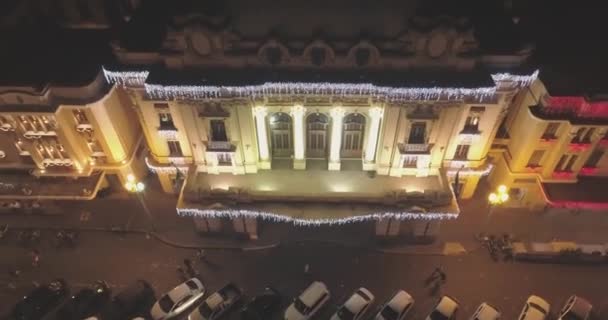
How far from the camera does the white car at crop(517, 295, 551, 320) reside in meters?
41.1

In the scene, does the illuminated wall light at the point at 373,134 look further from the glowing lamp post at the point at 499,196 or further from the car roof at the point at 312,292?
the car roof at the point at 312,292

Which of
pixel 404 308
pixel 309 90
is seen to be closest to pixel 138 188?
pixel 309 90

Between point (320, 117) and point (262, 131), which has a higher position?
point (320, 117)

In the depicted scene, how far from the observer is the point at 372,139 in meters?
44.3

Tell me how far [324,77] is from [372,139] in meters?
8.63

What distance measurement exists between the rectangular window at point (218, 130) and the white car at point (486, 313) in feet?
93.3

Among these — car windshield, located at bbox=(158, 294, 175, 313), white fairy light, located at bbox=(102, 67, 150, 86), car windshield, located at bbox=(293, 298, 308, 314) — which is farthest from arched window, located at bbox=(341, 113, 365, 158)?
car windshield, located at bbox=(158, 294, 175, 313)

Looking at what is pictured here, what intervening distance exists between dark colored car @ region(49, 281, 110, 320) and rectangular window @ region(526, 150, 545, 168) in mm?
44258

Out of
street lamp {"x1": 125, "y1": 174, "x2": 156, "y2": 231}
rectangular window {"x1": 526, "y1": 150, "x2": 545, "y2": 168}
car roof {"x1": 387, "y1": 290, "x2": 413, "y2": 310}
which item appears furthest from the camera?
street lamp {"x1": 125, "y1": 174, "x2": 156, "y2": 231}

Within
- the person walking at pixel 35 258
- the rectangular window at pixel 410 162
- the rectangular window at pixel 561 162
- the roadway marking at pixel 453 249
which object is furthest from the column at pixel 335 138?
the person walking at pixel 35 258

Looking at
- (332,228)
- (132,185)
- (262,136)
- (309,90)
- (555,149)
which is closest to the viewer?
(309,90)

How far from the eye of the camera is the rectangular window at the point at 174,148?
152 feet

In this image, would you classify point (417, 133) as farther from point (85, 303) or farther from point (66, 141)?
point (85, 303)

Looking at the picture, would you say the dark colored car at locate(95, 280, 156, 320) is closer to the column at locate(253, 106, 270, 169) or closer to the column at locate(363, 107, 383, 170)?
the column at locate(253, 106, 270, 169)
